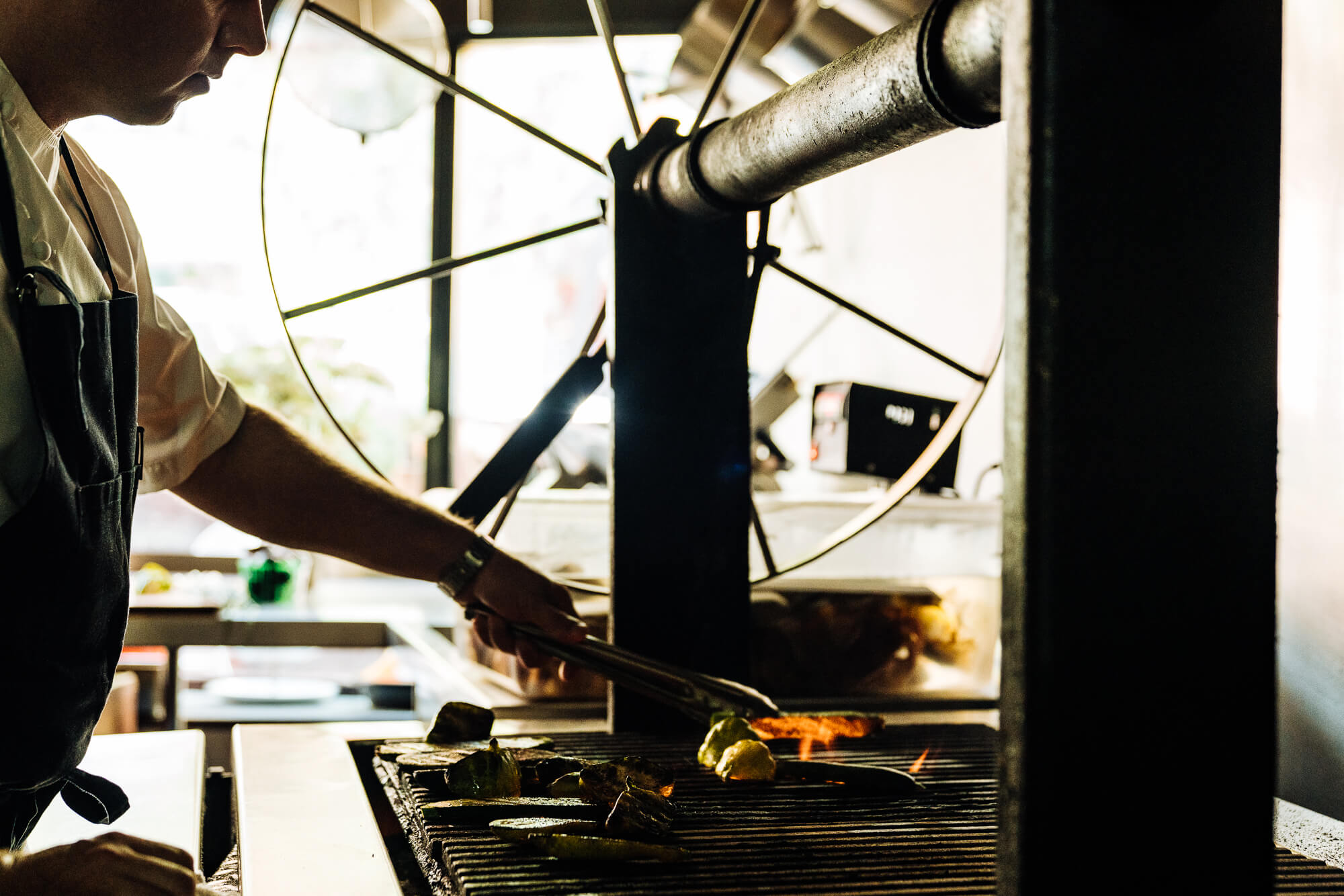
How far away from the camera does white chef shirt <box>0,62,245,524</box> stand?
94 centimetres

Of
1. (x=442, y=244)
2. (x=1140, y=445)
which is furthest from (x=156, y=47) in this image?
(x=442, y=244)

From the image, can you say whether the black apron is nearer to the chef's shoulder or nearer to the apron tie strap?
the apron tie strap

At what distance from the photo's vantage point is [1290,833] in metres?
1.02

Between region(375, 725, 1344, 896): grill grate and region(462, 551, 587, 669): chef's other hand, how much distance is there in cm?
25

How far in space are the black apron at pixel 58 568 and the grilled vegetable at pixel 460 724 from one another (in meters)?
0.30

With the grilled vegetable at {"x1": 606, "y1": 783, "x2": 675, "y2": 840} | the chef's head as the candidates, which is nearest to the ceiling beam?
the chef's head

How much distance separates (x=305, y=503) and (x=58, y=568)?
420mm

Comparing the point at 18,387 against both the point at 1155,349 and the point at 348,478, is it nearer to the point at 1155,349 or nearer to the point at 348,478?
the point at 348,478

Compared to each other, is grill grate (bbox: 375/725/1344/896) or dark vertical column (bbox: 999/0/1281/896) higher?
dark vertical column (bbox: 999/0/1281/896)

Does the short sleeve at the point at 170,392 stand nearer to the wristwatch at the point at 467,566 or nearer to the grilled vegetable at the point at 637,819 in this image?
the wristwatch at the point at 467,566

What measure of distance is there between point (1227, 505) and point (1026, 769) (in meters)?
0.16

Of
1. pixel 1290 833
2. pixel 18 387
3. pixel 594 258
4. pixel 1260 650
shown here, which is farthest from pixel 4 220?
pixel 594 258

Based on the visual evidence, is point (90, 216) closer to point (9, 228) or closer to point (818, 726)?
point (9, 228)

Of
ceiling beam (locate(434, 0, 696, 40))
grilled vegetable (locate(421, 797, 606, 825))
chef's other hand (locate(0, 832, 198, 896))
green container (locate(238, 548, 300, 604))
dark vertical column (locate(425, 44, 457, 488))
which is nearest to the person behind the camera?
chef's other hand (locate(0, 832, 198, 896))
